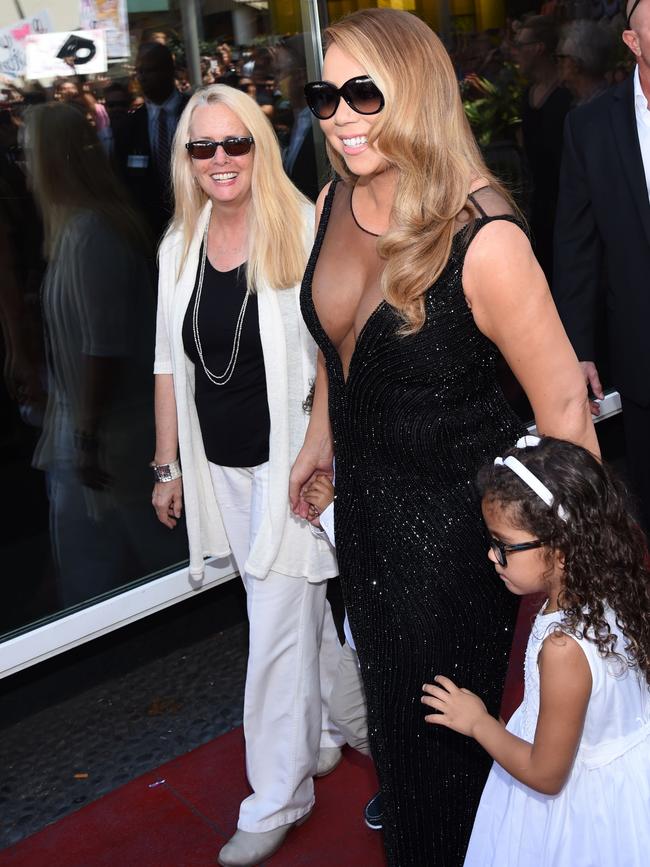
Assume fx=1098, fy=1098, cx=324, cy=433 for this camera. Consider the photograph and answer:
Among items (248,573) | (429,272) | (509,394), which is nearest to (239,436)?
(248,573)

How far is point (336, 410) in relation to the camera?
2328mm

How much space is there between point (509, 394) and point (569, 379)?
133 inches

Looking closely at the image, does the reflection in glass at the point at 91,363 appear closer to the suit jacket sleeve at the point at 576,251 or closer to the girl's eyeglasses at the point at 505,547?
the suit jacket sleeve at the point at 576,251

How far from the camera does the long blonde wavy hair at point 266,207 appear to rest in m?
2.97

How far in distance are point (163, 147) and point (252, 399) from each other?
1419 mm

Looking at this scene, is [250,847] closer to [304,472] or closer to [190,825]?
[190,825]

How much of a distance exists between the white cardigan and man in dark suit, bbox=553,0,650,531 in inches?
43.8

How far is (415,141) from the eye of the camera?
2.05 meters

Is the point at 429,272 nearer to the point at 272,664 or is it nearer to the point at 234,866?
the point at 272,664

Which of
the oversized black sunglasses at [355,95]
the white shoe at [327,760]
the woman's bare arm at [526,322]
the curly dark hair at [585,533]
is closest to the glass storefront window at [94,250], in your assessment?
the white shoe at [327,760]

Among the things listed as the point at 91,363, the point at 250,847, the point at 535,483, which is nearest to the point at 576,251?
the point at 91,363

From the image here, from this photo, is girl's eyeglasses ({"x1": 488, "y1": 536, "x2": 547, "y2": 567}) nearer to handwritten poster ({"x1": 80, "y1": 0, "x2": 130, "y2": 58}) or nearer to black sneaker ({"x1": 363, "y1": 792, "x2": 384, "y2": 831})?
black sneaker ({"x1": 363, "y1": 792, "x2": 384, "y2": 831})

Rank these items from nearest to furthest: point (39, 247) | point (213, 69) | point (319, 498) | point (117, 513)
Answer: point (319, 498) → point (39, 247) → point (213, 69) → point (117, 513)

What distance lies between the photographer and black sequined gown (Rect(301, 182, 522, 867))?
2.15 m
